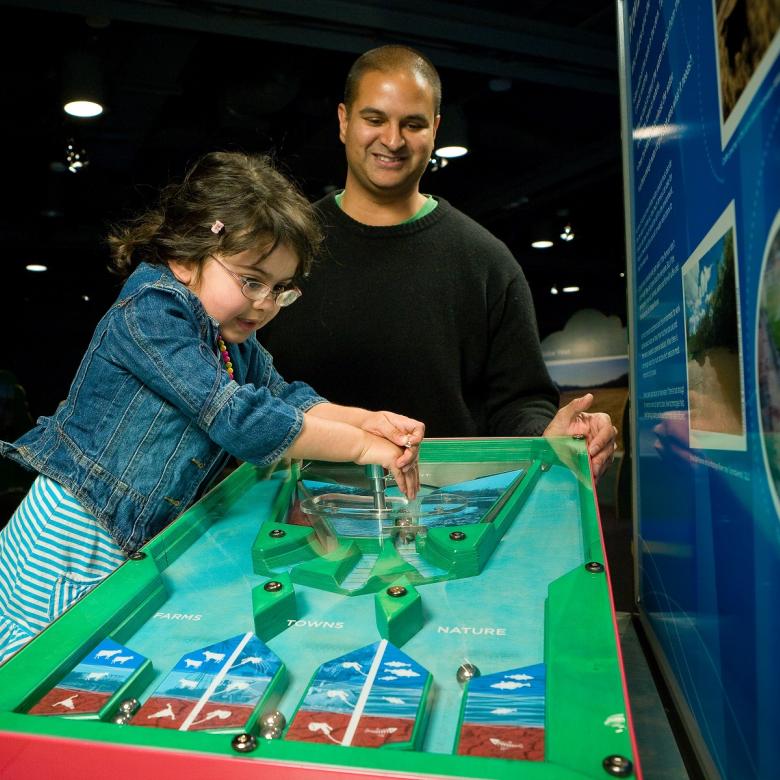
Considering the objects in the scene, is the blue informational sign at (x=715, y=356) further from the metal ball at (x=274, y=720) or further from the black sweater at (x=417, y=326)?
the black sweater at (x=417, y=326)

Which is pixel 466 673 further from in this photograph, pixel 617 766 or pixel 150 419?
pixel 150 419

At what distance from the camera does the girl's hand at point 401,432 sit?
114cm

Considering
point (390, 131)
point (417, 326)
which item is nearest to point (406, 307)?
point (417, 326)

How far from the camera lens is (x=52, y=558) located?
1.20 meters

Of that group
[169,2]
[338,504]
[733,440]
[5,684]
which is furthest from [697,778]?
[169,2]

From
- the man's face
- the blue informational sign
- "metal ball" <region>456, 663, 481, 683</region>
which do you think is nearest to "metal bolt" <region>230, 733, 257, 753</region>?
"metal ball" <region>456, 663, 481, 683</region>

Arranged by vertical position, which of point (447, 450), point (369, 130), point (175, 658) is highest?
point (369, 130)

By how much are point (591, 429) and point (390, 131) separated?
0.91m

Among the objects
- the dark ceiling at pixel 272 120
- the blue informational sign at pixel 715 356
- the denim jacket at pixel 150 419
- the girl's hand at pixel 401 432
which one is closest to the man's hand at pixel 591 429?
the blue informational sign at pixel 715 356

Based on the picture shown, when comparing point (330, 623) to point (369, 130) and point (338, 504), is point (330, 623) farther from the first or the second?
point (369, 130)

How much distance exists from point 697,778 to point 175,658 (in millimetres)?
554

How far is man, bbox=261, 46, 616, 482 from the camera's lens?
1.95m

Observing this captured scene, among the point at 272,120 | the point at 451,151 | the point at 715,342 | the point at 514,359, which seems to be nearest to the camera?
the point at 715,342

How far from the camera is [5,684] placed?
1.99ft
